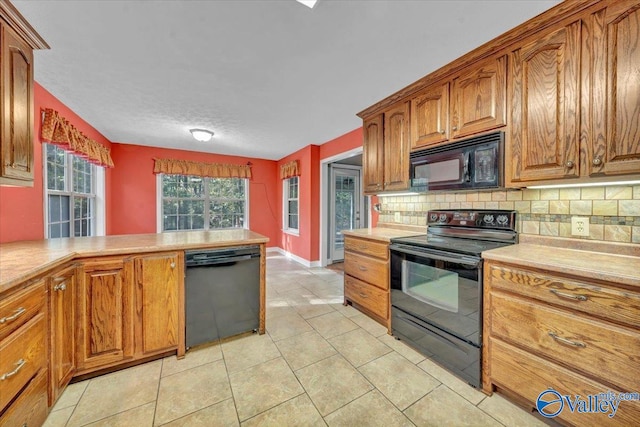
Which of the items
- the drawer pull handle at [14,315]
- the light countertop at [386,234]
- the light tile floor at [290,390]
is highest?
the light countertop at [386,234]

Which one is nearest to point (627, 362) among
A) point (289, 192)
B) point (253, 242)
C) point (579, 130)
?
point (579, 130)

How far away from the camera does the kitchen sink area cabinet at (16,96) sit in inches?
52.5

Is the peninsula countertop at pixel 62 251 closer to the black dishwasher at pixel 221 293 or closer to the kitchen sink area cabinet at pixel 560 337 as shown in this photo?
the black dishwasher at pixel 221 293

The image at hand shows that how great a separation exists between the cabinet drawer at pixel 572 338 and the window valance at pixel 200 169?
5.28 m

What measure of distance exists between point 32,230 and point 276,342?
8.29 ft

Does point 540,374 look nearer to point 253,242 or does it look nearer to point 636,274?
point 636,274

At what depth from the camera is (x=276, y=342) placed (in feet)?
7.02

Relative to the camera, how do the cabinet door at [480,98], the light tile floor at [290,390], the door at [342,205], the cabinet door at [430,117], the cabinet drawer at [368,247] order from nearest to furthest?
1. the light tile floor at [290,390]
2. the cabinet door at [480,98]
3. the cabinet door at [430,117]
4. the cabinet drawer at [368,247]
5. the door at [342,205]

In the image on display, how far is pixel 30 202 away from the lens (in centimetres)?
228

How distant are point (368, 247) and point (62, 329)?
232 cm

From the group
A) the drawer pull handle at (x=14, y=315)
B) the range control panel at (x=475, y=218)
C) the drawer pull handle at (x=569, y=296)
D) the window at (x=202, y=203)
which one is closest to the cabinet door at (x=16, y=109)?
the drawer pull handle at (x=14, y=315)

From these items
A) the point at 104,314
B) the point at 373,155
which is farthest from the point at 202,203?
the point at 373,155

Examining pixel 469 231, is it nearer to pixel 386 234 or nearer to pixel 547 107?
pixel 386 234

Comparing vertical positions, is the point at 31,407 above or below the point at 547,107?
below
